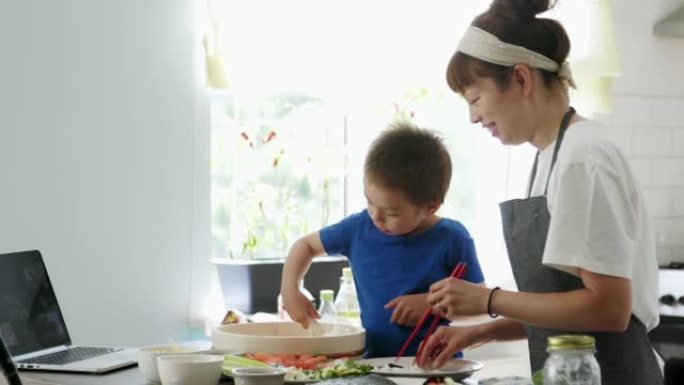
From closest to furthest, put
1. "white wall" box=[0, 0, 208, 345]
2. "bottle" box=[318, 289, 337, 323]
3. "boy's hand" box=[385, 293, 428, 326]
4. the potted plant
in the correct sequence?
"boy's hand" box=[385, 293, 428, 326] → "white wall" box=[0, 0, 208, 345] → "bottle" box=[318, 289, 337, 323] → the potted plant

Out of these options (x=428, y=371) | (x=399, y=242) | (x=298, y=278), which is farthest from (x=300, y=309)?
(x=428, y=371)

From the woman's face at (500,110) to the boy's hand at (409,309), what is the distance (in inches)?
16.9

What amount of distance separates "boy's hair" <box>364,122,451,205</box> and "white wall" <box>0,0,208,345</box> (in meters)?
1.04

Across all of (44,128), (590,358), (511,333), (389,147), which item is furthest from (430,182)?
(44,128)

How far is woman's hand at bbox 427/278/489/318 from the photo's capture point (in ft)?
5.85

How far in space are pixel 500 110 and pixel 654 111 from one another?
251cm

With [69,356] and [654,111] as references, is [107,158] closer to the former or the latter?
[69,356]

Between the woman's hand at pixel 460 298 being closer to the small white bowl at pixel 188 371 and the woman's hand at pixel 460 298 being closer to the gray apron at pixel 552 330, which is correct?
the gray apron at pixel 552 330

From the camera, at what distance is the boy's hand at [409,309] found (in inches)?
87.0

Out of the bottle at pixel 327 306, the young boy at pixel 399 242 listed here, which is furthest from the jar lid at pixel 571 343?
the bottle at pixel 327 306

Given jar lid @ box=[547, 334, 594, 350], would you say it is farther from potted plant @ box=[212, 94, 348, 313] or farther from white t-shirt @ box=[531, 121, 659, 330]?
potted plant @ box=[212, 94, 348, 313]

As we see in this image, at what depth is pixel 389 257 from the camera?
7.78 ft

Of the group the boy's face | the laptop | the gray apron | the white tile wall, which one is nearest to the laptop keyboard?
the laptop

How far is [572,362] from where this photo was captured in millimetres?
1427
